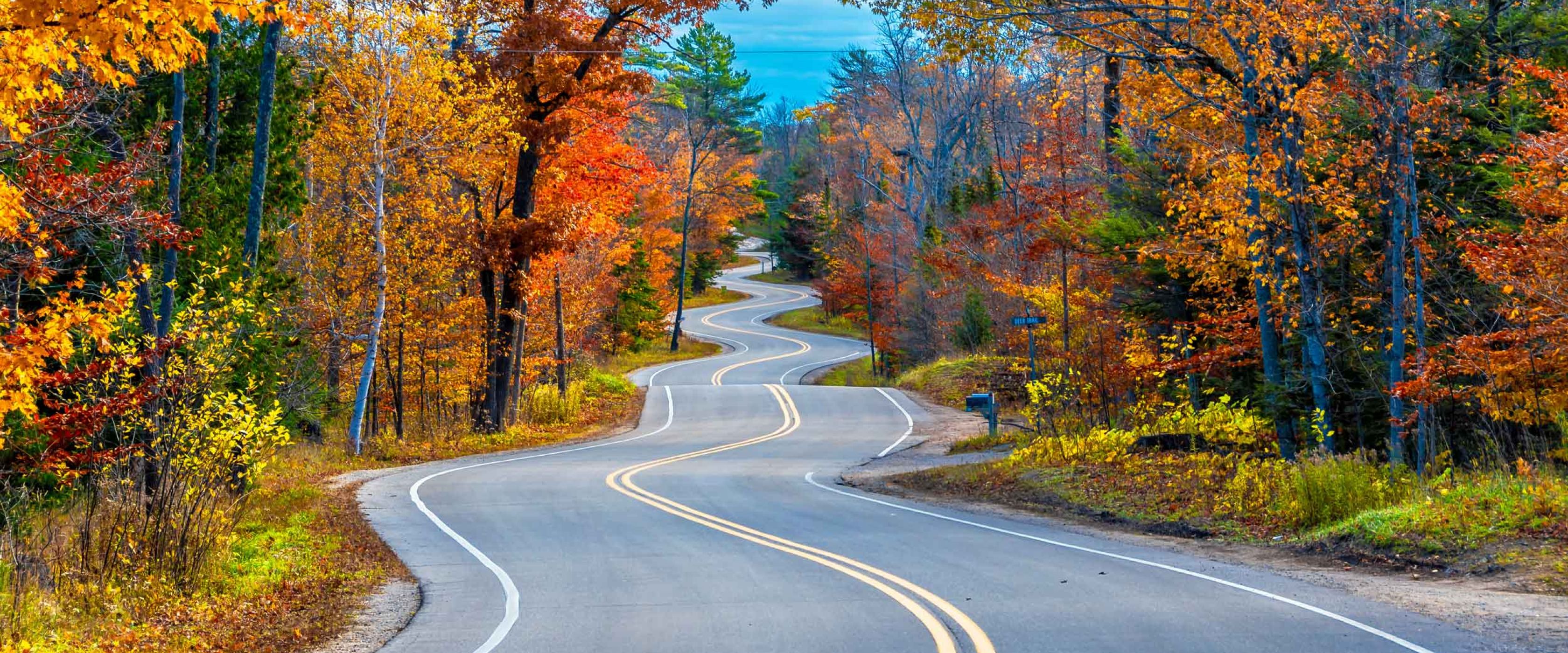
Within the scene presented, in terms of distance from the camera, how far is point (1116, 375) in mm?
22531

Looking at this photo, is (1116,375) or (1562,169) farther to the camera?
(1116,375)

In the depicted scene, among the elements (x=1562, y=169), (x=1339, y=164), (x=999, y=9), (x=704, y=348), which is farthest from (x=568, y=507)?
(x=704, y=348)

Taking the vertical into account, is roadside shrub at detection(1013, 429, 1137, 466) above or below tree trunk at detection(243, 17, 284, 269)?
below

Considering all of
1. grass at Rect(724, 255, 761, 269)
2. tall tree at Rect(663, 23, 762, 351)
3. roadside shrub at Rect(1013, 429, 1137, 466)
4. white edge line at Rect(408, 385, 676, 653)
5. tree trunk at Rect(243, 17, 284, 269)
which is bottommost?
white edge line at Rect(408, 385, 676, 653)

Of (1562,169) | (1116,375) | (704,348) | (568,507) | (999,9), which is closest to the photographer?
(1562,169)

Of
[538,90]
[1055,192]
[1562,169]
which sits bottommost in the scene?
[1562,169]

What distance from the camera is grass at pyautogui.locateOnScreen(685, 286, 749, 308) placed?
287ft

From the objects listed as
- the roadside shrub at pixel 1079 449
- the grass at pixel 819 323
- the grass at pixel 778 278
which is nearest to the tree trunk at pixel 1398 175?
the roadside shrub at pixel 1079 449

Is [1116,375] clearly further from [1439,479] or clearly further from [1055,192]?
[1439,479]

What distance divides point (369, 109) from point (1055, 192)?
1586cm

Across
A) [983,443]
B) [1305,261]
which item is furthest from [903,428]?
[1305,261]

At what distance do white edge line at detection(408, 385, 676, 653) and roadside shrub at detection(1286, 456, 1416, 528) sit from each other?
8661 mm

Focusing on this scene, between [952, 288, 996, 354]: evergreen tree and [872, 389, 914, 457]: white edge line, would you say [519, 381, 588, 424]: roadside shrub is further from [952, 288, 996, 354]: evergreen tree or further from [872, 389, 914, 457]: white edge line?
[952, 288, 996, 354]: evergreen tree

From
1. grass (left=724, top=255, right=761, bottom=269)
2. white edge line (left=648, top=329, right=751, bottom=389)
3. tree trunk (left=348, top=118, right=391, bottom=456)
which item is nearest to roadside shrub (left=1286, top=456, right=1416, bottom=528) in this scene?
tree trunk (left=348, top=118, right=391, bottom=456)
